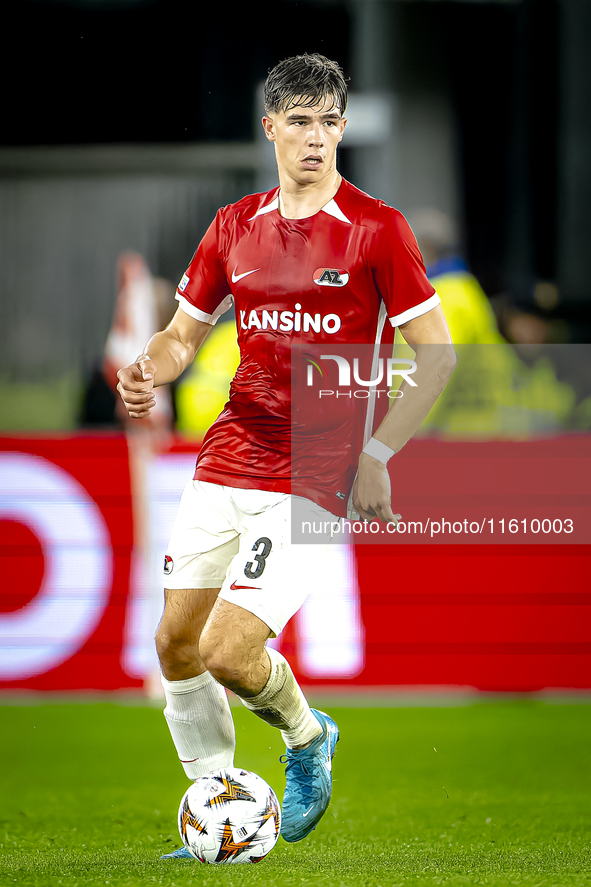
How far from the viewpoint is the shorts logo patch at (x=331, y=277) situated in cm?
302

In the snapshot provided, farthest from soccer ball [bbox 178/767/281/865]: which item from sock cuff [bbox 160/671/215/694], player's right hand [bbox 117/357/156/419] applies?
player's right hand [bbox 117/357/156/419]

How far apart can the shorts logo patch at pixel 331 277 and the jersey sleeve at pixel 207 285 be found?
327 millimetres

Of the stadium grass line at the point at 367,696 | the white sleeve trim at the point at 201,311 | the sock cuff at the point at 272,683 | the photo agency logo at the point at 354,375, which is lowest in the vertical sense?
the stadium grass line at the point at 367,696

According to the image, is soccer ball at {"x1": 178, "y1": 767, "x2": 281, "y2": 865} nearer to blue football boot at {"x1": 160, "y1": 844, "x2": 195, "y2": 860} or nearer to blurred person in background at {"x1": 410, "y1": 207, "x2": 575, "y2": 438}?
blue football boot at {"x1": 160, "y1": 844, "x2": 195, "y2": 860}

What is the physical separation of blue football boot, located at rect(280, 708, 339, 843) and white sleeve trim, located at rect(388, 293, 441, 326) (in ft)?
4.00

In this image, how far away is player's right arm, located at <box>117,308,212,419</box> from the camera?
114 inches

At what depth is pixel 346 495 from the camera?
3109 mm

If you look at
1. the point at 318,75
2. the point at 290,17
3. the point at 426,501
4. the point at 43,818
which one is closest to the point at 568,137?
the point at 290,17

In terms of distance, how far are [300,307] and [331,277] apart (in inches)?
4.7

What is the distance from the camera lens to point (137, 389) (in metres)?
2.89

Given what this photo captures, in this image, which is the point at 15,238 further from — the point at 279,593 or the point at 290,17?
the point at 279,593

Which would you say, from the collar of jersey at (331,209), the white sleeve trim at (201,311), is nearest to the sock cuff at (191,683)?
the white sleeve trim at (201,311)

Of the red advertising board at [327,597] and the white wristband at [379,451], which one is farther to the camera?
the red advertising board at [327,597]

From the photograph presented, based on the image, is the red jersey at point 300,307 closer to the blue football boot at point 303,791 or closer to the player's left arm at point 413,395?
the player's left arm at point 413,395
